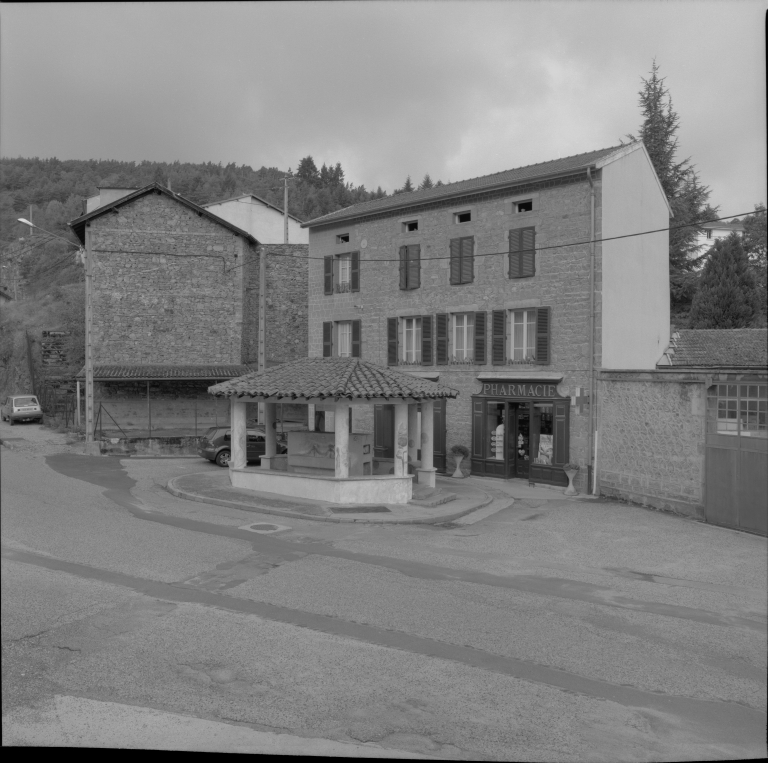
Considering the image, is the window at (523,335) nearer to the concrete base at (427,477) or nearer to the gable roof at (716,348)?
the concrete base at (427,477)

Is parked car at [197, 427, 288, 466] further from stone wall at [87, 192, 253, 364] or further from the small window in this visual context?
the small window

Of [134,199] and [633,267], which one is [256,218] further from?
[633,267]

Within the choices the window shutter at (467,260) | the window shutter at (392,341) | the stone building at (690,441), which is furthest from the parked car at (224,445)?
the stone building at (690,441)

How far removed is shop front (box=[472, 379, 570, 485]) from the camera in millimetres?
18516

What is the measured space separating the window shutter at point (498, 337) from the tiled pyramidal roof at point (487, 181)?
3580mm

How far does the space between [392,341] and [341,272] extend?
3.37 m

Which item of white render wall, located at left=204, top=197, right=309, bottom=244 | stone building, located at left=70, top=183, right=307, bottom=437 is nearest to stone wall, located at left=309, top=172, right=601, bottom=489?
stone building, located at left=70, top=183, right=307, bottom=437

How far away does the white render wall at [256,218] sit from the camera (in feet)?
127

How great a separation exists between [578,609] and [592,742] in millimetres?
3850

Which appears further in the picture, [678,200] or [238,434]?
[678,200]

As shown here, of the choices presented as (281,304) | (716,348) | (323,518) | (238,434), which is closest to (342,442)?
(323,518)

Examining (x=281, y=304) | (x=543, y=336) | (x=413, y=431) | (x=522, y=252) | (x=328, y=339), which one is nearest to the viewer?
(x=543, y=336)

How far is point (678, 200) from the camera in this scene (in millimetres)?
31375

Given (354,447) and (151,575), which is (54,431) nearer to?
(354,447)
